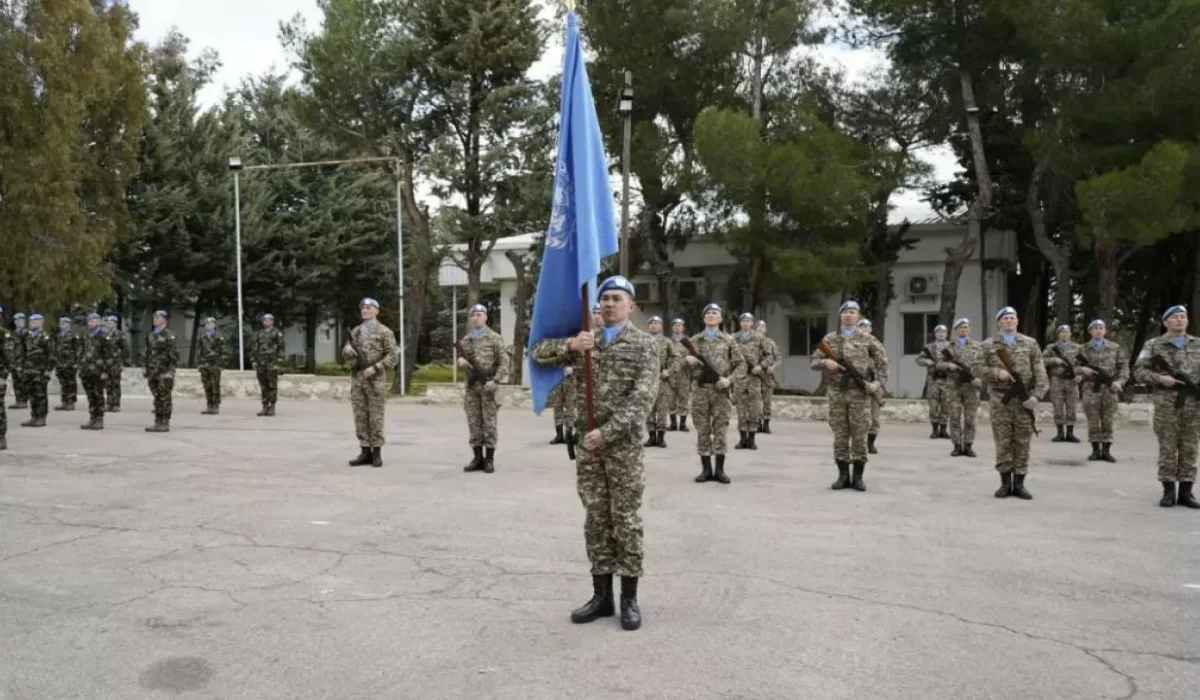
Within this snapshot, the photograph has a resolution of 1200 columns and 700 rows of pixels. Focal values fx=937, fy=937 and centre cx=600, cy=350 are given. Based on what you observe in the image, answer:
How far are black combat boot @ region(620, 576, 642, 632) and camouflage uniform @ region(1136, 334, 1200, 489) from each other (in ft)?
22.1

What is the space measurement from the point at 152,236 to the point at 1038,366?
28.7 metres

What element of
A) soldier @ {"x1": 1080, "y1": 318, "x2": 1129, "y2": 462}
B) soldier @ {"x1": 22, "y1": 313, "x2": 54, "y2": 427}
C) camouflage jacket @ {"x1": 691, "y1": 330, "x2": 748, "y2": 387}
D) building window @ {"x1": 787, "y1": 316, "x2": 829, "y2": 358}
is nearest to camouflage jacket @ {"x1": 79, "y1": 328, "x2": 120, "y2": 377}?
soldier @ {"x1": 22, "y1": 313, "x2": 54, "y2": 427}

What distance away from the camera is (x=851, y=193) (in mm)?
21453

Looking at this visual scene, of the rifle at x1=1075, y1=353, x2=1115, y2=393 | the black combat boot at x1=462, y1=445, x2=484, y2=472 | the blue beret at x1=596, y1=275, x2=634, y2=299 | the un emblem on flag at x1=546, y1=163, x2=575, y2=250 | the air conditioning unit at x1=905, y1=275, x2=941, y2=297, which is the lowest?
the black combat boot at x1=462, y1=445, x2=484, y2=472

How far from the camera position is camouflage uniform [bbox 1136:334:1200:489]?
30.4ft

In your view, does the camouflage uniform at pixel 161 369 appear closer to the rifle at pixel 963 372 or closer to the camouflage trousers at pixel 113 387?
the camouflage trousers at pixel 113 387

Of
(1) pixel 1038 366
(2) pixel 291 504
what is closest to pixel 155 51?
(2) pixel 291 504

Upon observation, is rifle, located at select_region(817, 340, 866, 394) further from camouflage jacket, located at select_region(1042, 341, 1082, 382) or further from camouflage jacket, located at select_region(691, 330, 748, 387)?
camouflage jacket, located at select_region(1042, 341, 1082, 382)

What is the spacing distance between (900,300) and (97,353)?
68.1 feet

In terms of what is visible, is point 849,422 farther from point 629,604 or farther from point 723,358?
point 629,604

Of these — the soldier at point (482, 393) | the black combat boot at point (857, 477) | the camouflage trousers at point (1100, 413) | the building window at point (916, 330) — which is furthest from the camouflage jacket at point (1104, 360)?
the building window at point (916, 330)

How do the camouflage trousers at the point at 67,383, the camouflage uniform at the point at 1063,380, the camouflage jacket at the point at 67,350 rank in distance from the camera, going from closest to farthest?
1. the camouflage uniform at the point at 1063,380
2. the camouflage jacket at the point at 67,350
3. the camouflage trousers at the point at 67,383

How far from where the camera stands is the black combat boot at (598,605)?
527 centimetres

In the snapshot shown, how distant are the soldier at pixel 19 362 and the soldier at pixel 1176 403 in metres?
17.7
